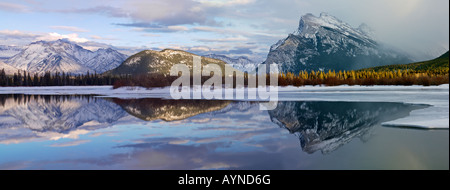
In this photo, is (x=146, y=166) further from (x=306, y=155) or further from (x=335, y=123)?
(x=335, y=123)

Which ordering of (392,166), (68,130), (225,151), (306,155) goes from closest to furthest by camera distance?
(392,166)
(306,155)
(225,151)
(68,130)
